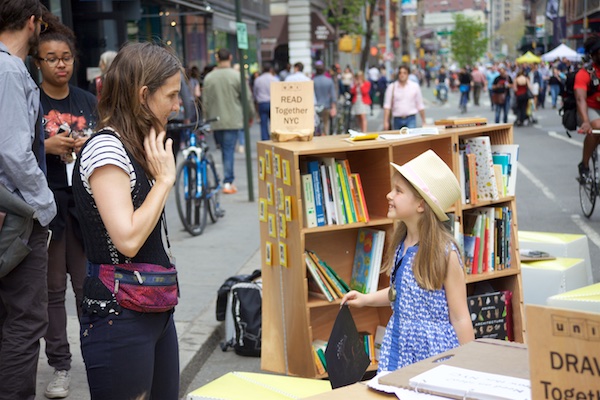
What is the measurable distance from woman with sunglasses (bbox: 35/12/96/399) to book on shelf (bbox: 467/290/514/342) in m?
2.41

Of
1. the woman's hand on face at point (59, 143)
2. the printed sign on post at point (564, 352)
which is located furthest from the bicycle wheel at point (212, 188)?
the printed sign on post at point (564, 352)

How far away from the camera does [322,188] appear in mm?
5598

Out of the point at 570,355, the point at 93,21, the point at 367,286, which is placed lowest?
the point at 367,286

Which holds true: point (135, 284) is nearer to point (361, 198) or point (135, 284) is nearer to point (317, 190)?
point (317, 190)

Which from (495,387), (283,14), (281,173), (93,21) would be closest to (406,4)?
(283,14)

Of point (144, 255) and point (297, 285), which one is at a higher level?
point (144, 255)

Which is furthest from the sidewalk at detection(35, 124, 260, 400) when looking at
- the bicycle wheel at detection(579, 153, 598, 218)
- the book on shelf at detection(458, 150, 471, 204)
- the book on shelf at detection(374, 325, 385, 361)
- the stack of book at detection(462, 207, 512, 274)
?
the bicycle wheel at detection(579, 153, 598, 218)

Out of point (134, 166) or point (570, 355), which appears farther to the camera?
point (134, 166)

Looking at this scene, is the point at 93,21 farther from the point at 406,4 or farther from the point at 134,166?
the point at 406,4

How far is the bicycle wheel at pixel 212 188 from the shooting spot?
35.7 ft

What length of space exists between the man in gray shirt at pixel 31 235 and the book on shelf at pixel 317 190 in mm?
1930

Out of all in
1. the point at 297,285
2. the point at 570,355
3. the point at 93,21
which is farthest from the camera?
the point at 93,21

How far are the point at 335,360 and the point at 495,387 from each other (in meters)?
1.46

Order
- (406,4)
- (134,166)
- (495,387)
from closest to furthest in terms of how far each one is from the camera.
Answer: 1. (495,387)
2. (134,166)
3. (406,4)
